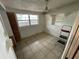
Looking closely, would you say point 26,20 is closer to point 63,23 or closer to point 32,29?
point 32,29

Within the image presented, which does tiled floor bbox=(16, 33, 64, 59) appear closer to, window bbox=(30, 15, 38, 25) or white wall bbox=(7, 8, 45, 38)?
white wall bbox=(7, 8, 45, 38)

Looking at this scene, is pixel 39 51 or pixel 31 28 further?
pixel 31 28

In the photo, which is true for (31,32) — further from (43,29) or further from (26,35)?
(43,29)

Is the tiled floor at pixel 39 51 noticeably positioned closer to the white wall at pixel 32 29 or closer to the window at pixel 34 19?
the white wall at pixel 32 29

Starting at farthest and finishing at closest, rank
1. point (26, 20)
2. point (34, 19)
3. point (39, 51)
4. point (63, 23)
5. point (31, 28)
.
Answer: point (34, 19)
point (31, 28)
point (26, 20)
point (63, 23)
point (39, 51)

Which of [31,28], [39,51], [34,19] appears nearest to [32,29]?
[31,28]

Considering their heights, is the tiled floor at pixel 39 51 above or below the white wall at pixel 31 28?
below

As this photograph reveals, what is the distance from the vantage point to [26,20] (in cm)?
363

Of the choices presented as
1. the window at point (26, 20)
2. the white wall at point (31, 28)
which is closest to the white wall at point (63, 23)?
the white wall at point (31, 28)

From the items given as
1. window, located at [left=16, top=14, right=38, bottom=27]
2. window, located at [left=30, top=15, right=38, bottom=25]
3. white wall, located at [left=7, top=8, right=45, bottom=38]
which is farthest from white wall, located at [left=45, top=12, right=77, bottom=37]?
window, located at [left=16, top=14, right=38, bottom=27]

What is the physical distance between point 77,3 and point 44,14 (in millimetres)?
2454

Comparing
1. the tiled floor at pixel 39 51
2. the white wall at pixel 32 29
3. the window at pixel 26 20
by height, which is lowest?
the tiled floor at pixel 39 51

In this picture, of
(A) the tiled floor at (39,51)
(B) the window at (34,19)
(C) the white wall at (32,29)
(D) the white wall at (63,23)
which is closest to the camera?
(A) the tiled floor at (39,51)

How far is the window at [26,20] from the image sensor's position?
3.29 m
